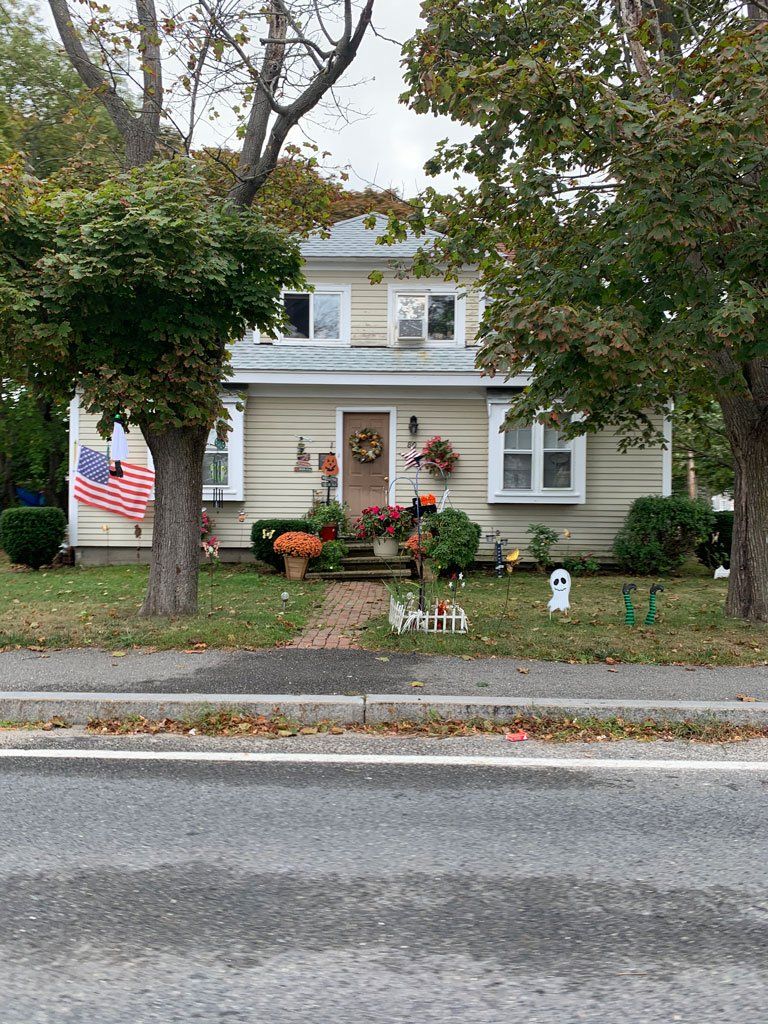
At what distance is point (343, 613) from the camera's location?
10664 millimetres

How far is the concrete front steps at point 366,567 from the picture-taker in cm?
1430

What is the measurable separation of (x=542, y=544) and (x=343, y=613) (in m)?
5.86

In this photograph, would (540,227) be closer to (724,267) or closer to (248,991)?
(724,267)

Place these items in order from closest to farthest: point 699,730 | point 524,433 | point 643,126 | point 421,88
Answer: point 699,730, point 643,126, point 421,88, point 524,433

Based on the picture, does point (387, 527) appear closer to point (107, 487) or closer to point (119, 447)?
point (119, 447)

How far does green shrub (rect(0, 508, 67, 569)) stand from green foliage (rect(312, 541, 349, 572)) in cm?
482

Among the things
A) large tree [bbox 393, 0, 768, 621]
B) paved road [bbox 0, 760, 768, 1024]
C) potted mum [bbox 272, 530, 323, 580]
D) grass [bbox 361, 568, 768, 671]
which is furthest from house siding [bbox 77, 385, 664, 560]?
paved road [bbox 0, 760, 768, 1024]

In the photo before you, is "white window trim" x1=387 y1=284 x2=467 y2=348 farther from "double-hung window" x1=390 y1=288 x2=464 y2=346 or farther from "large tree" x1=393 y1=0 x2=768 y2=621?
"large tree" x1=393 y1=0 x2=768 y2=621

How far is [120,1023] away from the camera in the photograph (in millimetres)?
2586

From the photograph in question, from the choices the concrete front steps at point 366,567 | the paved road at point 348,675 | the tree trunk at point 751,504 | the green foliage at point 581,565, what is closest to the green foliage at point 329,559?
the concrete front steps at point 366,567

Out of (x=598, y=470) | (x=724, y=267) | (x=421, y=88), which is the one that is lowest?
(x=598, y=470)

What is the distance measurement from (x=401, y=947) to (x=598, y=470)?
13794 mm

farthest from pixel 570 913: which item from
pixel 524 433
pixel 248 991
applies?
pixel 524 433

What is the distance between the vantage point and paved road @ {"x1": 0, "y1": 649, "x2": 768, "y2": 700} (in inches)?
257
